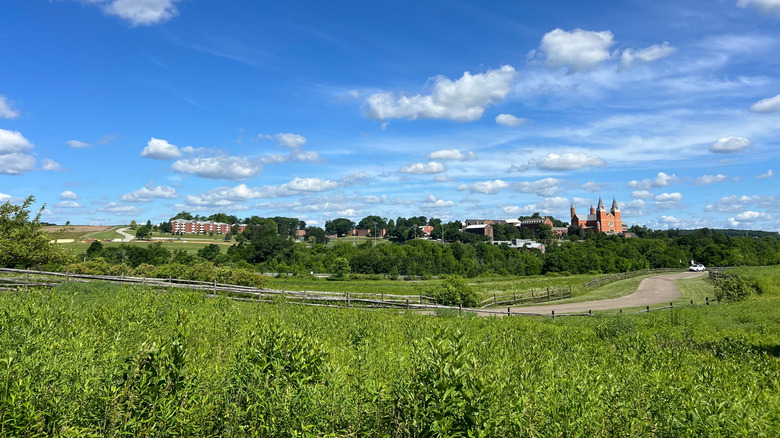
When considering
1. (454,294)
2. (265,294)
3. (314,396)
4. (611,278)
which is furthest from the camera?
(611,278)

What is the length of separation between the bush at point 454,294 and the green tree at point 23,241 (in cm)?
2417

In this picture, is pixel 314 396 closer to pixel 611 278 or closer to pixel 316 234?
pixel 611 278

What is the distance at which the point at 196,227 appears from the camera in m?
171

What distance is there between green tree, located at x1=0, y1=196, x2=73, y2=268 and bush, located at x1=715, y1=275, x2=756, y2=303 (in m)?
42.0

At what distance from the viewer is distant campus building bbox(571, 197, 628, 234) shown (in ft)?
591

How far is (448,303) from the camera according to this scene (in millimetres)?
28500

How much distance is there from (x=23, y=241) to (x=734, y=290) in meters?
43.4

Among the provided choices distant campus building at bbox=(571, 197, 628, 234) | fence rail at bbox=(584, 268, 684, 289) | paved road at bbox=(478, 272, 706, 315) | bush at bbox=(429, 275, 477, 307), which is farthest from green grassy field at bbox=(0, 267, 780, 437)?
distant campus building at bbox=(571, 197, 628, 234)

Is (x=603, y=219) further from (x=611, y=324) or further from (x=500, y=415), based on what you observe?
(x=500, y=415)

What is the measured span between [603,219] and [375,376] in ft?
642

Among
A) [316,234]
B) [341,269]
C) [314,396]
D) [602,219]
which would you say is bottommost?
[341,269]

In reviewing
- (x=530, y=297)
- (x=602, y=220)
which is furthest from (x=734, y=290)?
(x=602, y=220)

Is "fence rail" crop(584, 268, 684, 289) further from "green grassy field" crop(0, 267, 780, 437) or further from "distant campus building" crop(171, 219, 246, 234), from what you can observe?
"distant campus building" crop(171, 219, 246, 234)

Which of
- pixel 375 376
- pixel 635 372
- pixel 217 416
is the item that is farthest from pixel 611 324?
pixel 217 416
